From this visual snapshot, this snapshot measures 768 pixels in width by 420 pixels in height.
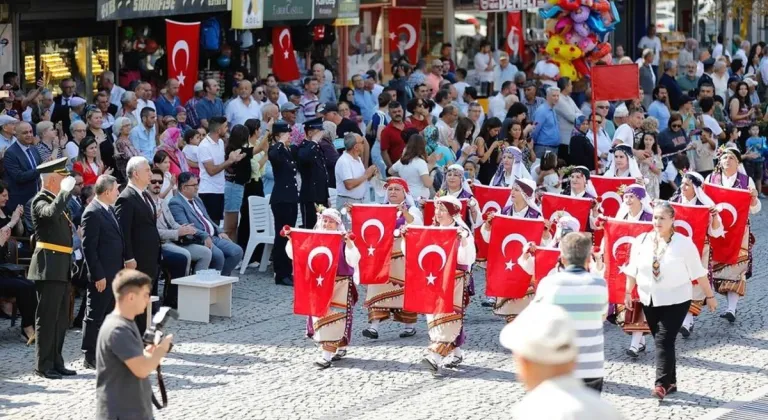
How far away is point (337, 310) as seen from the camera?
11.9 metres

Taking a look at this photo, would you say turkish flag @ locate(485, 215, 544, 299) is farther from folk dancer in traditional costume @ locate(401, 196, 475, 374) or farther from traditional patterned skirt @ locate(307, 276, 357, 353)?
traditional patterned skirt @ locate(307, 276, 357, 353)

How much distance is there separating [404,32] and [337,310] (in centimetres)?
1441

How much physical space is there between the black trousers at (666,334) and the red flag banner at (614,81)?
8080 millimetres

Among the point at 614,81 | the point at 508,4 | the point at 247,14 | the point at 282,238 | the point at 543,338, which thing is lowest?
the point at 282,238

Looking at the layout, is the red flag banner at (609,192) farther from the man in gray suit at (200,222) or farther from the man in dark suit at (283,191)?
the man in gray suit at (200,222)

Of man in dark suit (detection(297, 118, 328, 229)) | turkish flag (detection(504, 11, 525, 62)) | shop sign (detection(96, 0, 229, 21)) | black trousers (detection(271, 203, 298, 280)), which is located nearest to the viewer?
man in dark suit (detection(297, 118, 328, 229))

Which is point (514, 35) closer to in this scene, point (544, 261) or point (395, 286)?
point (395, 286)

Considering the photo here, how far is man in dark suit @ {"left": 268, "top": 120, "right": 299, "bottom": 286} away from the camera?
1541 centimetres

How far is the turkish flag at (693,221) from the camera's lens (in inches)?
496

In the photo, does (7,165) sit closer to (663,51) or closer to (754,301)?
(754,301)

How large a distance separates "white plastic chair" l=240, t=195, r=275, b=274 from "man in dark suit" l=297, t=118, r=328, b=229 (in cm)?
64

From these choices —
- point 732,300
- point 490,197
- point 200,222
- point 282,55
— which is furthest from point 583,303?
point 282,55

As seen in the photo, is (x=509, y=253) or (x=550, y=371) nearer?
(x=550, y=371)

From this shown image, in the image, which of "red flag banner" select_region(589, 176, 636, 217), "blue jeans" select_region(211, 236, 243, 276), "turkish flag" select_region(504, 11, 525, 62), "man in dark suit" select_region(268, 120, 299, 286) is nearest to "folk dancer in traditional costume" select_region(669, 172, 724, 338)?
"red flag banner" select_region(589, 176, 636, 217)
